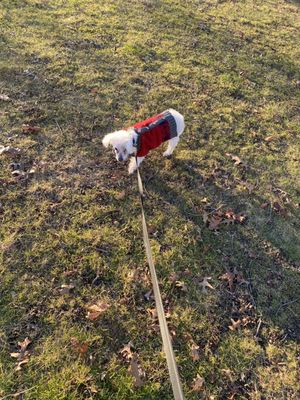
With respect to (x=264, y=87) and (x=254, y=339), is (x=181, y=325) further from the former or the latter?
(x=264, y=87)

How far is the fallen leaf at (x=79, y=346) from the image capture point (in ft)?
13.3

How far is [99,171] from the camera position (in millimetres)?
5816

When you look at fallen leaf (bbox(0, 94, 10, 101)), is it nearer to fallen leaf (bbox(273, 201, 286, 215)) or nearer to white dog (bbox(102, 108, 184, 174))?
white dog (bbox(102, 108, 184, 174))

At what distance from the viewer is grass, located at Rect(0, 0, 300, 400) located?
411 cm

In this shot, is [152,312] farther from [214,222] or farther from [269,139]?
[269,139]

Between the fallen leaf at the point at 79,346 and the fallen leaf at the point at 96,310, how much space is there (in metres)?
0.29

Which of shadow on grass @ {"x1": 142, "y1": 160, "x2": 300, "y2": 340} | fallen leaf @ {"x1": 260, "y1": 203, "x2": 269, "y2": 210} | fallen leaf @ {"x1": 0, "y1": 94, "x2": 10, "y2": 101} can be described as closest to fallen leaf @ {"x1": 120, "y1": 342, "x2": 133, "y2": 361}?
shadow on grass @ {"x1": 142, "y1": 160, "x2": 300, "y2": 340}

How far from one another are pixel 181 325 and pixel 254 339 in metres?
0.89

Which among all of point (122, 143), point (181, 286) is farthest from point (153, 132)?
point (181, 286)

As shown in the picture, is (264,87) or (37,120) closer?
(37,120)

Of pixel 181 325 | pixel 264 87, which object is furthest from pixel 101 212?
pixel 264 87

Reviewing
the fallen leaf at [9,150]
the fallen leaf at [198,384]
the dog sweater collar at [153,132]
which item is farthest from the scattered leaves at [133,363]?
the fallen leaf at [9,150]

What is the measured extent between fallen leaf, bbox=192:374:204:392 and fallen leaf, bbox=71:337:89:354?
125 cm

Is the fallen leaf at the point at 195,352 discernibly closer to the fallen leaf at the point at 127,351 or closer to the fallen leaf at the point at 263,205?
the fallen leaf at the point at 127,351
